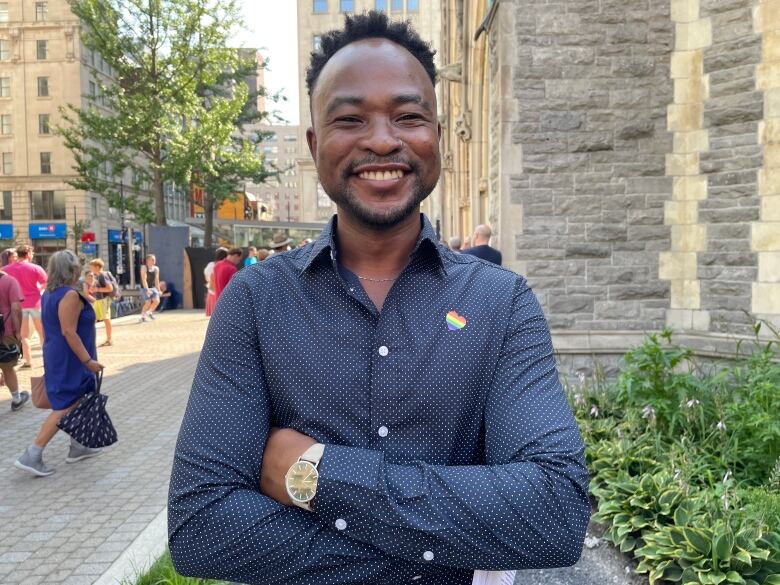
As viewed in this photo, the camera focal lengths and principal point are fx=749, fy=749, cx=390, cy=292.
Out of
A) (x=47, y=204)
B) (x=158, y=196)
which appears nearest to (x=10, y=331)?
(x=158, y=196)

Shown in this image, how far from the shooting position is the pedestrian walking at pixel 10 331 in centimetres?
901

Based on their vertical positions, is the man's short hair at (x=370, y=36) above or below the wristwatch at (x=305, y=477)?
above

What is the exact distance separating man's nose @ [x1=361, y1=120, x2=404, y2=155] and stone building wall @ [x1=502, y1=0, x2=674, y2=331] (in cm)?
688

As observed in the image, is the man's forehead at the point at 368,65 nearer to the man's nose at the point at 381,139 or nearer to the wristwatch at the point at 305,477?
the man's nose at the point at 381,139

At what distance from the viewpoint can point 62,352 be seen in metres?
6.69

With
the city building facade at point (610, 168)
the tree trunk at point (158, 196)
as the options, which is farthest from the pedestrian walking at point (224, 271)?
the tree trunk at point (158, 196)

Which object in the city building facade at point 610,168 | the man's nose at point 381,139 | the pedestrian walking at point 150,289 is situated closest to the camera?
the man's nose at point 381,139

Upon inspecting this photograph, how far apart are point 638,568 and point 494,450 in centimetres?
247

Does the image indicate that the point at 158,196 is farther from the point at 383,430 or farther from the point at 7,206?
the point at 383,430

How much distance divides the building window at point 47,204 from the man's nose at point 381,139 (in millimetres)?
55312

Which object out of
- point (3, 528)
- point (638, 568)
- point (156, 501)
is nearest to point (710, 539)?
point (638, 568)

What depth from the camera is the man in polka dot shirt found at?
5.14 feet

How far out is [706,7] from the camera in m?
7.52

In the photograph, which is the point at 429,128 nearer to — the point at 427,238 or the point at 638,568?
the point at 427,238
